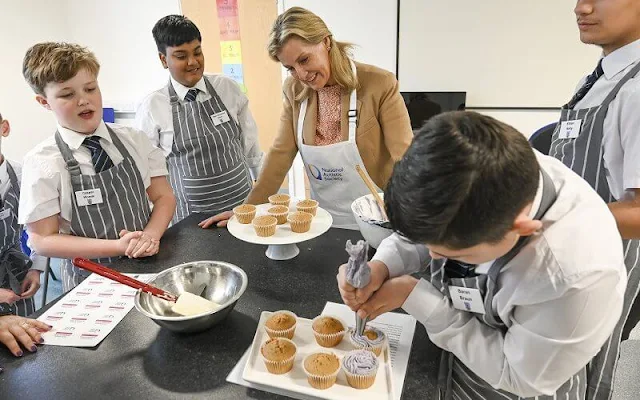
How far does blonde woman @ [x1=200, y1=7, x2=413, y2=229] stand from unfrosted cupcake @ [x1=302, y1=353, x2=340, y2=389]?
0.80 metres

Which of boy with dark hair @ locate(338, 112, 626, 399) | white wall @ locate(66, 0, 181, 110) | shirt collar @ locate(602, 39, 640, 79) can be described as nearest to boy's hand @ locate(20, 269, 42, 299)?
boy with dark hair @ locate(338, 112, 626, 399)

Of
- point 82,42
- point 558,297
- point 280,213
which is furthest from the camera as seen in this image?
point 82,42

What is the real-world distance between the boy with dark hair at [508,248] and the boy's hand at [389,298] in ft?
0.12

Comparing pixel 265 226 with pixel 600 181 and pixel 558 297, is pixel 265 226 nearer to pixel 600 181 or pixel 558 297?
pixel 558 297

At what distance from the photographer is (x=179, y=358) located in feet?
3.14

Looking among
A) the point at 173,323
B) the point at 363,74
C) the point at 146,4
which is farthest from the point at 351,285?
the point at 146,4

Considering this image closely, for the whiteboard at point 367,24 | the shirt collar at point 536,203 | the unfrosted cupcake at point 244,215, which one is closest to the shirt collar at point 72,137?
the unfrosted cupcake at point 244,215

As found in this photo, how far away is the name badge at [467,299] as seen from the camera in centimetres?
84

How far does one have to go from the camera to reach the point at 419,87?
3.36 meters

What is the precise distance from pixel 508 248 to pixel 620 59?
0.95 m

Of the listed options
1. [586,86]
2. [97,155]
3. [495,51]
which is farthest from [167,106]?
[495,51]

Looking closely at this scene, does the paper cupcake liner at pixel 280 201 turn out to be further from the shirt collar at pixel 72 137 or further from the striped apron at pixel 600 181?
the striped apron at pixel 600 181

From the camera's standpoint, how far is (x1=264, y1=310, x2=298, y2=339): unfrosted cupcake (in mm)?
966

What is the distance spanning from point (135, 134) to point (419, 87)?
94.5 inches
